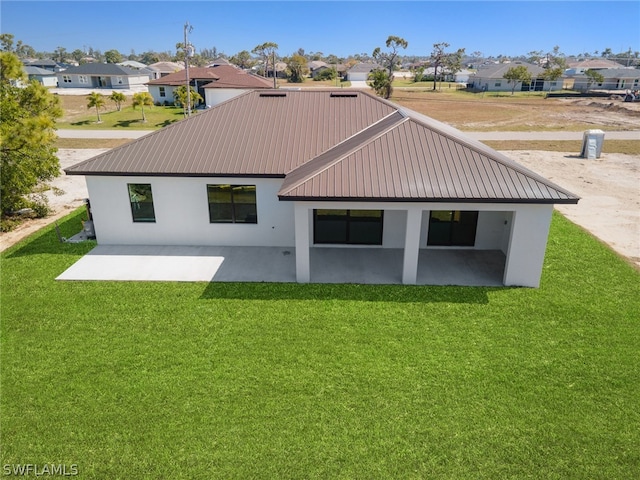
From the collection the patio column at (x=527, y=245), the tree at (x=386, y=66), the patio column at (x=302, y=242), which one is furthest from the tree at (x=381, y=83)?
the patio column at (x=302, y=242)

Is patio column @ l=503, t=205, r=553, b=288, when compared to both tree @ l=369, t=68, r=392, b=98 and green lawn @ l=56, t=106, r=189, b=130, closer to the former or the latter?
green lawn @ l=56, t=106, r=189, b=130

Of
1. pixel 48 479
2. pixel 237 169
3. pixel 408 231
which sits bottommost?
pixel 48 479

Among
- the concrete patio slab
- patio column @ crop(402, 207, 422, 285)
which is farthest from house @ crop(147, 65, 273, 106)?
patio column @ crop(402, 207, 422, 285)

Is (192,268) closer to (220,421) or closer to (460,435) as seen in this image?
(220,421)

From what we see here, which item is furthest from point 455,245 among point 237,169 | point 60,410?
point 60,410

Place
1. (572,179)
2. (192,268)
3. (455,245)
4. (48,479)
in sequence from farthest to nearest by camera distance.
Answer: (572,179), (455,245), (192,268), (48,479)

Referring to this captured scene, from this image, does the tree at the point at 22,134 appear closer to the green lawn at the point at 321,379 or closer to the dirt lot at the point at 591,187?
the dirt lot at the point at 591,187

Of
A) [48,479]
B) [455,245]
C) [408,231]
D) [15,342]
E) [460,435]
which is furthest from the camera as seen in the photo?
[455,245]

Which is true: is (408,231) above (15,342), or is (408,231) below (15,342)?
above
